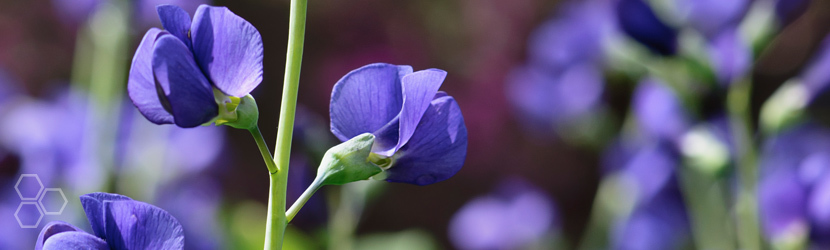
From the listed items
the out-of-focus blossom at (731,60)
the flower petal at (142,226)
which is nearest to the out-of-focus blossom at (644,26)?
the out-of-focus blossom at (731,60)

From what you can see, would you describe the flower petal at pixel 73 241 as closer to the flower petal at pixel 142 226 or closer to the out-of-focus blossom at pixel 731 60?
the flower petal at pixel 142 226

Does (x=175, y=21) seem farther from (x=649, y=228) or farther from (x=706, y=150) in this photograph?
(x=649, y=228)

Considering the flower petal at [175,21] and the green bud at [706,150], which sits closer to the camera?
the flower petal at [175,21]

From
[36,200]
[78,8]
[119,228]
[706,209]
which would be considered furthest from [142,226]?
[706,209]

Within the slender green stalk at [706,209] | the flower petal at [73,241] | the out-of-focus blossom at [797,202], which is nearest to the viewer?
the flower petal at [73,241]

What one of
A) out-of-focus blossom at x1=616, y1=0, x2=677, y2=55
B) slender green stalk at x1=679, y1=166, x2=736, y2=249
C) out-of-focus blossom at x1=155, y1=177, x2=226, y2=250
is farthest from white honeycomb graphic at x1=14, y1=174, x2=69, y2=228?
slender green stalk at x1=679, y1=166, x2=736, y2=249

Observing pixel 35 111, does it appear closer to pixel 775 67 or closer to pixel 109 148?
pixel 109 148

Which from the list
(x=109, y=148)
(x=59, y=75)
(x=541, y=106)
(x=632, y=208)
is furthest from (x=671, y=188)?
(x=59, y=75)
